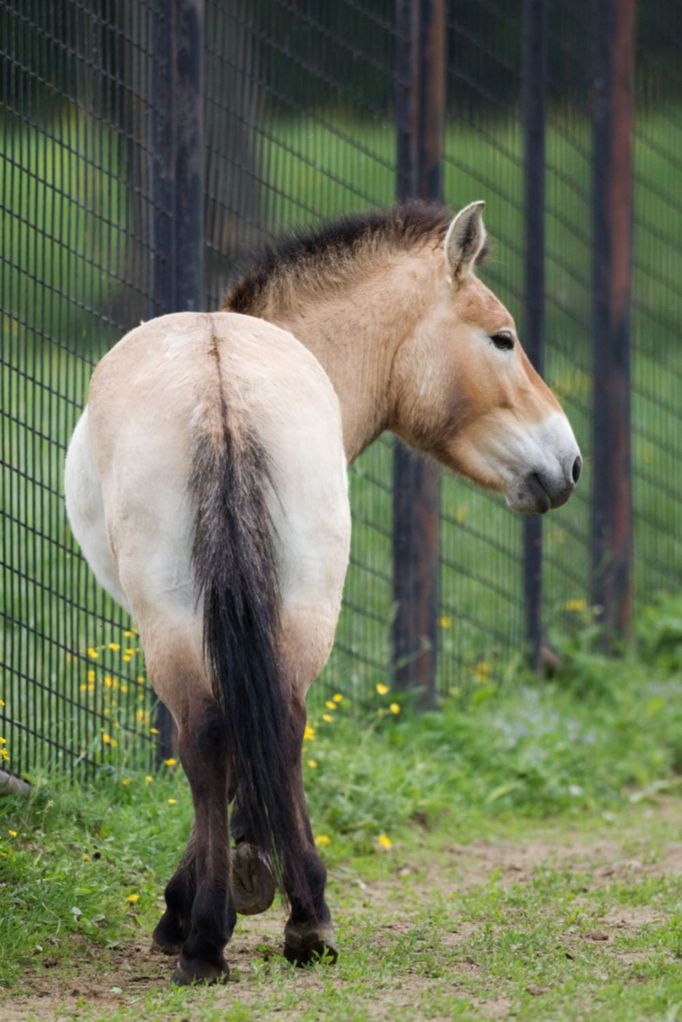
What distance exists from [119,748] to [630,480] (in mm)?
4030

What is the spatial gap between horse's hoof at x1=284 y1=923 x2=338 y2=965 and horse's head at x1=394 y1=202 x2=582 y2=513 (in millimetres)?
1745

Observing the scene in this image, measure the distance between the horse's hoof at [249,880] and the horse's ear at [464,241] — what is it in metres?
2.01

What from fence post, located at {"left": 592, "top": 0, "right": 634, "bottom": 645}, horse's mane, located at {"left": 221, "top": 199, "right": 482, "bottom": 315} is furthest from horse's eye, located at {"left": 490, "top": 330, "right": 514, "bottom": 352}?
fence post, located at {"left": 592, "top": 0, "right": 634, "bottom": 645}

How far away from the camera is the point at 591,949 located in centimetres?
426

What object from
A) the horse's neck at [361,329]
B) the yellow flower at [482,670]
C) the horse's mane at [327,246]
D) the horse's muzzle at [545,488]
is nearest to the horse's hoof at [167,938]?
the horse's neck at [361,329]

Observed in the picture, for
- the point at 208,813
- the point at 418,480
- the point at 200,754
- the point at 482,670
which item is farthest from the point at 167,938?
the point at 482,670

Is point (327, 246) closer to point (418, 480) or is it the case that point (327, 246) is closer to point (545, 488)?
point (545, 488)

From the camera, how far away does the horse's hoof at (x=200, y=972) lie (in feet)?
12.5

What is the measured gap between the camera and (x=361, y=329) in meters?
4.98

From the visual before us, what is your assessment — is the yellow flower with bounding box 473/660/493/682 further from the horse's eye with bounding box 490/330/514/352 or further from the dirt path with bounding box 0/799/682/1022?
the horse's eye with bounding box 490/330/514/352

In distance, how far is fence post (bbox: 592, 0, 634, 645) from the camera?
8.55 meters

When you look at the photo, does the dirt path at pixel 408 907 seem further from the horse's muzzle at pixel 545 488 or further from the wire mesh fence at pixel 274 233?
the horse's muzzle at pixel 545 488

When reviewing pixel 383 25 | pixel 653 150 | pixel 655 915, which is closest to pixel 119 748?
pixel 655 915

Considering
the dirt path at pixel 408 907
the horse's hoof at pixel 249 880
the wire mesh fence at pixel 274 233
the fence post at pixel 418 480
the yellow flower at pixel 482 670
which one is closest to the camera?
the dirt path at pixel 408 907
